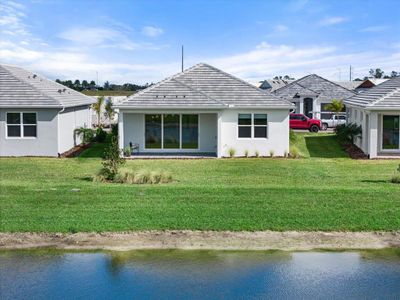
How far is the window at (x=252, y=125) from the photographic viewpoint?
28703mm

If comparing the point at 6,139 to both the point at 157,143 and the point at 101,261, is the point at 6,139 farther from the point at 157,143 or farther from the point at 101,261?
the point at 101,261

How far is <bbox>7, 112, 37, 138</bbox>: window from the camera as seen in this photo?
2795cm

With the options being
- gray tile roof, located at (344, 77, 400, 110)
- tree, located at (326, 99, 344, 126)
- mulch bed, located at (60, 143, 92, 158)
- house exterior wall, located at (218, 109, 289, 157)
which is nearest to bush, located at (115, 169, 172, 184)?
house exterior wall, located at (218, 109, 289, 157)

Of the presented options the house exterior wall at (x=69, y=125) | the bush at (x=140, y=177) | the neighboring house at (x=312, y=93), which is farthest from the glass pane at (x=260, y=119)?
the neighboring house at (x=312, y=93)

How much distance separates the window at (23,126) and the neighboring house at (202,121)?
4404 mm

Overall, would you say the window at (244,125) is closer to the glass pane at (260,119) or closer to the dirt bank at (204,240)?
the glass pane at (260,119)

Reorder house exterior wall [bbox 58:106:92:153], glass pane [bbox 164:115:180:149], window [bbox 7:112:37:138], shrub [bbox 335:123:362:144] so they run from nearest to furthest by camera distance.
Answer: window [bbox 7:112:37:138] → house exterior wall [bbox 58:106:92:153] → glass pane [bbox 164:115:180:149] → shrub [bbox 335:123:362:144]

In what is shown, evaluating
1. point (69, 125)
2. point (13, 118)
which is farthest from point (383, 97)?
point (13, 118)

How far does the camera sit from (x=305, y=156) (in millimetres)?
28656

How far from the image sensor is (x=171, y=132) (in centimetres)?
2906

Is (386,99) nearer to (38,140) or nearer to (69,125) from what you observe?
(69,125)

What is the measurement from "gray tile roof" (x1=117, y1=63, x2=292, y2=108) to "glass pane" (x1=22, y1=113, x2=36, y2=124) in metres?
4.48

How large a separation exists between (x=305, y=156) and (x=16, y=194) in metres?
16.4

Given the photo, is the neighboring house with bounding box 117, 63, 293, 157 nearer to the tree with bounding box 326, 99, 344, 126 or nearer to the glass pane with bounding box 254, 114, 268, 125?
the glass pane with bounding box 254, 114, 268, 125
